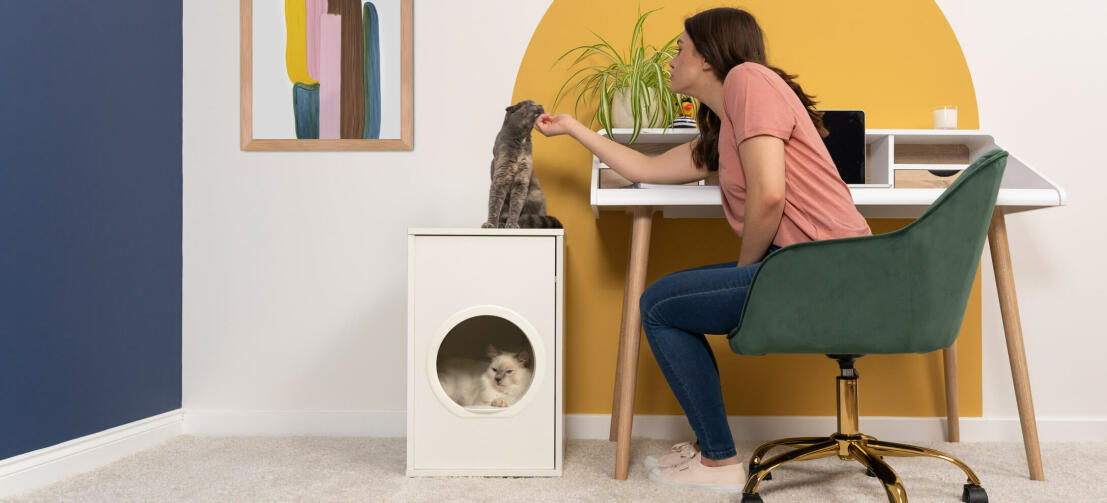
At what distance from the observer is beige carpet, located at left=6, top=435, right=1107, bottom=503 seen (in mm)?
1607

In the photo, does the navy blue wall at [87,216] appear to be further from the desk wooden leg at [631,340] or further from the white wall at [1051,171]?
the white wall at [1051,171]

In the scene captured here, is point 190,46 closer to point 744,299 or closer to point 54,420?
point 54,420

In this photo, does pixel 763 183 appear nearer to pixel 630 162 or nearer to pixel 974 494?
pixel 630 162

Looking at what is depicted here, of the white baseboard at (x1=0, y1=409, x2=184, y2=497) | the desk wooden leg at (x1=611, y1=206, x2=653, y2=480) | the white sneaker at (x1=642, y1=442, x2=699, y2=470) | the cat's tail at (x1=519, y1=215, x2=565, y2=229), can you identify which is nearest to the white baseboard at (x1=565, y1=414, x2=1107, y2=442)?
the white sneaker at (x1=642, y1=442, x2=699, y2=470)

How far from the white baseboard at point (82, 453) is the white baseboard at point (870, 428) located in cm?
123

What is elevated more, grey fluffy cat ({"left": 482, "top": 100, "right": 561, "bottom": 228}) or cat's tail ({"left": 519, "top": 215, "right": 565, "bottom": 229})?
grey fluffy cat ({"left": 482, "top": 100, "right": 561, "bottom": 228})

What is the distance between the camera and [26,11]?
171 cm

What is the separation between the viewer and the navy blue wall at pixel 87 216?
5.50 ft

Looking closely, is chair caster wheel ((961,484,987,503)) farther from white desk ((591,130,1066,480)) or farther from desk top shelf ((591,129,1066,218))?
desk top shelf ((591,129,1066,218))

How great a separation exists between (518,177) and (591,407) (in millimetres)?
837

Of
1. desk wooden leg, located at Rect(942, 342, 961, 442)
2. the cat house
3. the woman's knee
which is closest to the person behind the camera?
the woman's knee

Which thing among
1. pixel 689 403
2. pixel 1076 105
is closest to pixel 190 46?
pixel 689 403

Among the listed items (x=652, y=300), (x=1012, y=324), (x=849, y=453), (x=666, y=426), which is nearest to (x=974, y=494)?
(x=849, y=453)

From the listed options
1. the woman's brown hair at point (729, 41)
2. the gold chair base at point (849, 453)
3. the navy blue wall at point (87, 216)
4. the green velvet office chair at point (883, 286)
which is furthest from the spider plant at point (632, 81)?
the navy blue wall at point (87, 216)
